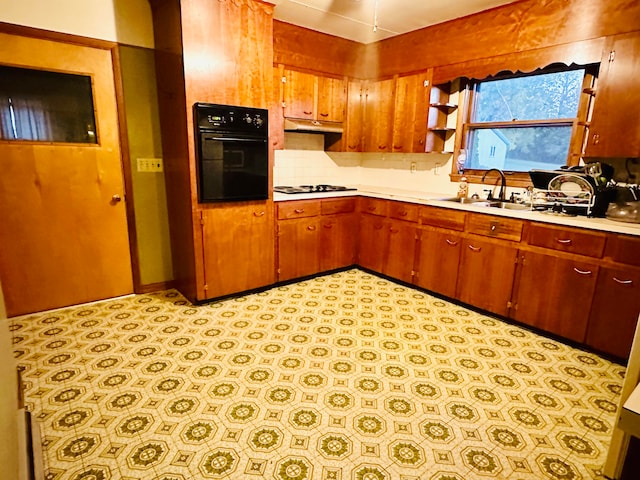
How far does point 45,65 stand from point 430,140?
3477mm

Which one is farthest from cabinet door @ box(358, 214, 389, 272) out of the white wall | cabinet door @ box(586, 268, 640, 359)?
the white wall

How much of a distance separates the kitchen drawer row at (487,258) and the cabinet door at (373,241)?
0.04 ft

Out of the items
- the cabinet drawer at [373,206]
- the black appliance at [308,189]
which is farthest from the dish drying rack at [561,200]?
the black appliance at [308,189]

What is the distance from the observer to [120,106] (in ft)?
10.3

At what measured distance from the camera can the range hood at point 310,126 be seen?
3764 mm

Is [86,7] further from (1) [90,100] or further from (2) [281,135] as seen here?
(2) [281,135]

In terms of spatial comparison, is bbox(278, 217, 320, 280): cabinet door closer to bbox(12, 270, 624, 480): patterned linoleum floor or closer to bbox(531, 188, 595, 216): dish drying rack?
bbox(12, 270, 624, 480): patterned linoleum floor

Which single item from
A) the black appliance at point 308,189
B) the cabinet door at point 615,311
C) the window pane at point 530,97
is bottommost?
the cabinet door at point 615,311

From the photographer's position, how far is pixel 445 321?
10.1 ft

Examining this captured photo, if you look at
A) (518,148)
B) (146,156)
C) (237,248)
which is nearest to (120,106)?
(146,156)

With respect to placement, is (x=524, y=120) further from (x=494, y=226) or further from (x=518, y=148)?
(x=494, y=226)

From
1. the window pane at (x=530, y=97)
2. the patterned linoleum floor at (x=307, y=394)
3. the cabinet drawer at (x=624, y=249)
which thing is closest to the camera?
the patterned linoleum floor at (x=307, y=394)

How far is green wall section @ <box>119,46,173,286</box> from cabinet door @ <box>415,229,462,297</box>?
253 cm

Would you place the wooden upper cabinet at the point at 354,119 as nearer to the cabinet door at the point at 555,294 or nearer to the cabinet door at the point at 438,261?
the cabinet door at the point at 438,261
